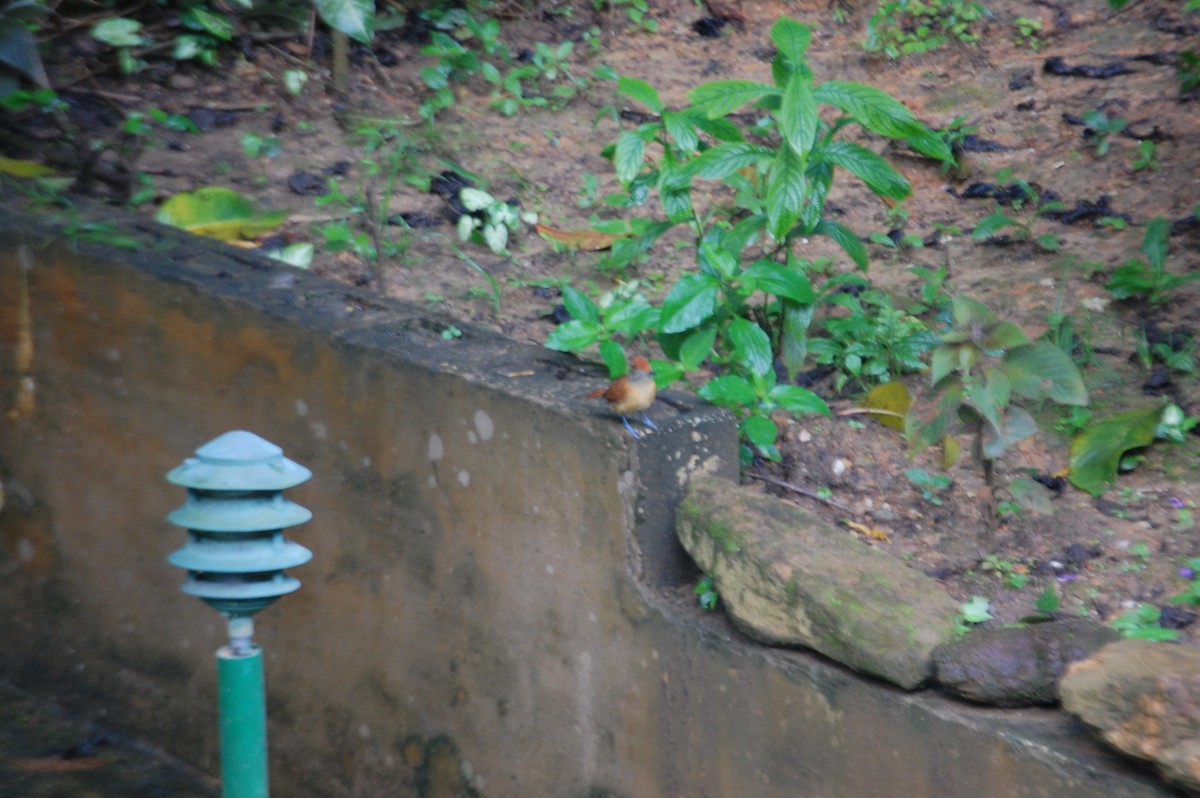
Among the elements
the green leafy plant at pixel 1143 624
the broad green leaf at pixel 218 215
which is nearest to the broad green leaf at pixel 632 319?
the green leafy plant at pixel 1143 624

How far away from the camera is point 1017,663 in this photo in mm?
1880

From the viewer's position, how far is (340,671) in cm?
294

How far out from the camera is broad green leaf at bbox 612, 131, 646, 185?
2666 millimetres

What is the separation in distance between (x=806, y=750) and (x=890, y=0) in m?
3.52

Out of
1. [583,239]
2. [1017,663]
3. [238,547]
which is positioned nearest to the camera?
[238,547]

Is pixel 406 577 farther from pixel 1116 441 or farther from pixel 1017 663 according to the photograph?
pixel 1116 441

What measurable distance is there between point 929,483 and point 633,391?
0.75 m

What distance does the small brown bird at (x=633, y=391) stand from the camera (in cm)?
223

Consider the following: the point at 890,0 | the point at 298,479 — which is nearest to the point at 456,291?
the point at 298,479

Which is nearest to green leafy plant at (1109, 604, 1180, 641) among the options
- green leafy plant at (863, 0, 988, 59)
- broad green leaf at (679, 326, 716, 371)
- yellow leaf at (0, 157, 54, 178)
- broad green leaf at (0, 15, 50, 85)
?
broad green leaf at (679, 326, 716, 371)

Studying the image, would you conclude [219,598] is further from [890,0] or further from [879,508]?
[890,0]

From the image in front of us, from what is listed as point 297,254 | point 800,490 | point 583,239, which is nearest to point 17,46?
point 297,254

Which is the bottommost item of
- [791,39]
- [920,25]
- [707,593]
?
[707,593]

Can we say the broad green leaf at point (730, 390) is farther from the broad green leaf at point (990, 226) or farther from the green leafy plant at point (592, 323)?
the broad green leaf at point (990, 226)
